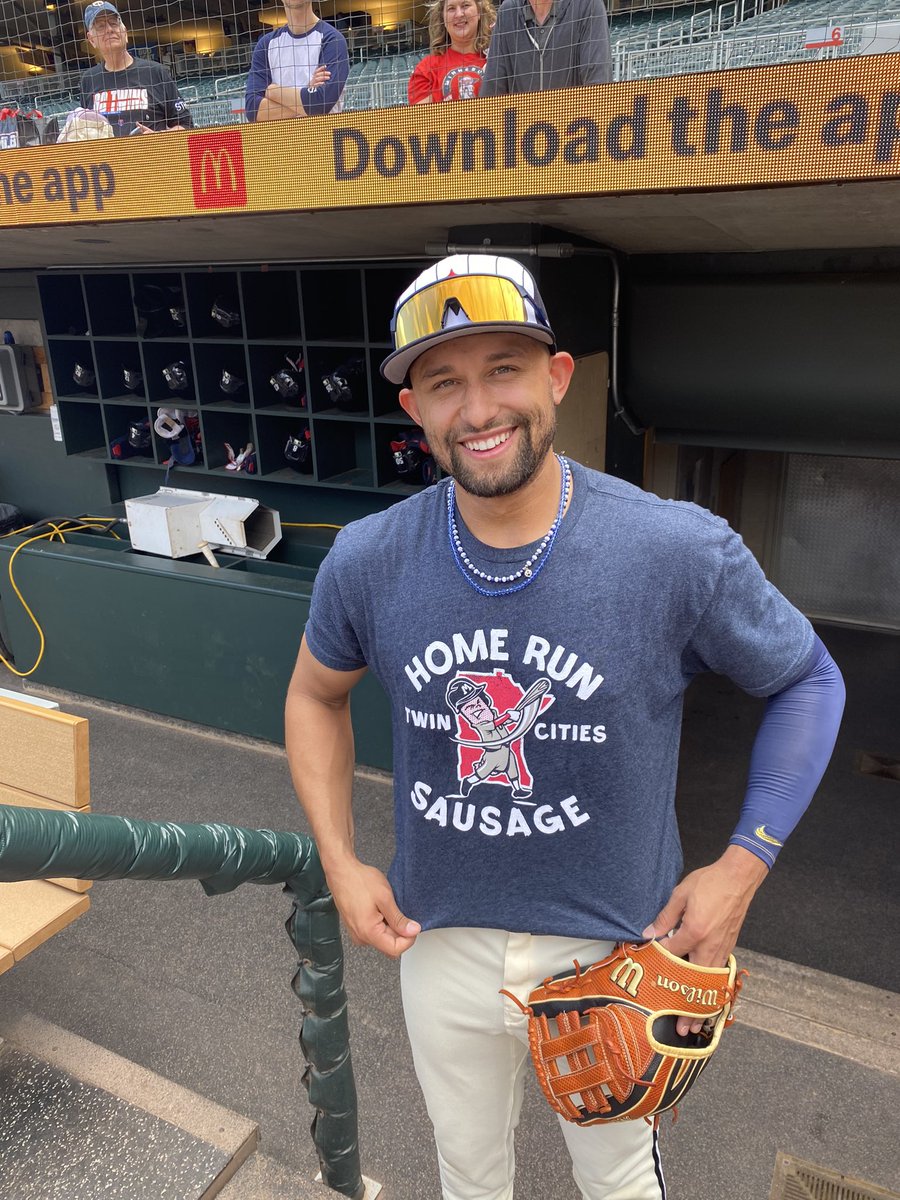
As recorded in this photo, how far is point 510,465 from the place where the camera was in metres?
1.27

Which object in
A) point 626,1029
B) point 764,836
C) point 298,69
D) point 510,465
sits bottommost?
point 626,1029

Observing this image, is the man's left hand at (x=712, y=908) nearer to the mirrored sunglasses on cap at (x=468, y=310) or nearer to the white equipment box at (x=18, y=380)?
the mirrored sunglasses on cap at (x=468, y=310)

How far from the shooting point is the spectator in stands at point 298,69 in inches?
141

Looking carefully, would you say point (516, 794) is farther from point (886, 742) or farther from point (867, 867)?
point (886, 742)

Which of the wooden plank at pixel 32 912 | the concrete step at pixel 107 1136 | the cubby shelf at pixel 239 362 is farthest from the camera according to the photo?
the cubby shelf at pixel 239 362

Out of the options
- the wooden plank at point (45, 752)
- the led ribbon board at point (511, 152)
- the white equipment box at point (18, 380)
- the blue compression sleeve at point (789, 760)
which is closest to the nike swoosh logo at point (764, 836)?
the blue compression sleeve at point (789, 760)

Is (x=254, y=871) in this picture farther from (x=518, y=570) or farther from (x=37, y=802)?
(x=37, y=802)

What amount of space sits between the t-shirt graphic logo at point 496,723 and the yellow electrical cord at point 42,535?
15.5 feet

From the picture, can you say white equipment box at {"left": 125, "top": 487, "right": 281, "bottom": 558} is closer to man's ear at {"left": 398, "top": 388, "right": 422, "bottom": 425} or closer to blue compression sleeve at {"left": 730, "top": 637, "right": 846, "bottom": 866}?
man's ear at {"left": 398, "top": 388, "right": 422, "bottom": 425}

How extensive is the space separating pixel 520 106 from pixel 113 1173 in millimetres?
2692

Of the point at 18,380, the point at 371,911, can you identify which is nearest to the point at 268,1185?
the point at 371,911

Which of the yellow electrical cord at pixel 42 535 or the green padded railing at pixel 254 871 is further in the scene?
the yellow electrical cord at pixel 42 535

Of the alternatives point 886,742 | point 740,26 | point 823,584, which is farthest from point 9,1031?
point 823,584

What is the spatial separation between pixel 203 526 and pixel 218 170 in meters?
2.62
